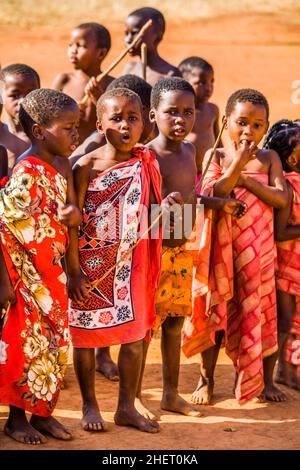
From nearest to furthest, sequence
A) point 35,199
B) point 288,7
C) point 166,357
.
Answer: point 35,199, point 166,357, point 288,7

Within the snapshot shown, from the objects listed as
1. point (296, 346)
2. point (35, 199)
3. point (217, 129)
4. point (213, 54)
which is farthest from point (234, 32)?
point (35, 199)

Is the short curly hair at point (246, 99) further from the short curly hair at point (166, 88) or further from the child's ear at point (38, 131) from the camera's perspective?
the child's ear at point (38, 131)

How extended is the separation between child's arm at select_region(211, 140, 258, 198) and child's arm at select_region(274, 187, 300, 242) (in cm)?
46

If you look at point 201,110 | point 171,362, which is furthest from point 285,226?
point 201,110

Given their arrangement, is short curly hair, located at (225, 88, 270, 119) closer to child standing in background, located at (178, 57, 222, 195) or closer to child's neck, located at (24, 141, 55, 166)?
child's neck, located at (24, 141, 55, 166)

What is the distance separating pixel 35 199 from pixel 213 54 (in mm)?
14400

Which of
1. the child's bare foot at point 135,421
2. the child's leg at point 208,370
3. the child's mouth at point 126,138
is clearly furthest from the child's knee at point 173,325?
the child's mouth at point 126,138

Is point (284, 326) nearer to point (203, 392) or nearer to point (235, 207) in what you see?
point (203, 392)

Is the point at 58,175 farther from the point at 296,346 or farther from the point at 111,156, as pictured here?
the point at 296,346

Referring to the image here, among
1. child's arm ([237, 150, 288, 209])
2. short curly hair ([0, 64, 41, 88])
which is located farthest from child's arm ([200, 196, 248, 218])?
short curly hair ([0, 64, 41, 88])

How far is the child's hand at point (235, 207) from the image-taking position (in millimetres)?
5949

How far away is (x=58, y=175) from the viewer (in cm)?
525

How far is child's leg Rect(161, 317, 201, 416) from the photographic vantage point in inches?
238

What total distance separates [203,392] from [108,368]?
71 cm
